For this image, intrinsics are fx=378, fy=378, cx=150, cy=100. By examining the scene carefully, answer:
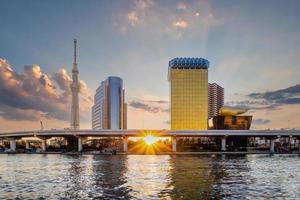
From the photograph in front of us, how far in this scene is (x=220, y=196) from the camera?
44.0 metres

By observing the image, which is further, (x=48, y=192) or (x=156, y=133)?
(x=156, y=133)

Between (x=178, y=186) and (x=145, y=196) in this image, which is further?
(x=178, y=186)

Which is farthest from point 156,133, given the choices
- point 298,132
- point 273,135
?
point 298,132

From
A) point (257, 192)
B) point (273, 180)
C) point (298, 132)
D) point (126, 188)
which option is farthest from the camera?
point (298, 132)

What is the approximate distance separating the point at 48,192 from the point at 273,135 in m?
158

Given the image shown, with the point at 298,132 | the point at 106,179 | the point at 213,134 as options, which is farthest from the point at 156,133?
the point at 106,179

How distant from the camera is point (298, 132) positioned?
612 ft

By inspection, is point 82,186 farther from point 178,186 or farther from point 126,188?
point 178,186

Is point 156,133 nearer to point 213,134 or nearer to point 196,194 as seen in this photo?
point 213,134

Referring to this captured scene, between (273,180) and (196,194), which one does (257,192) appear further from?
(273,180)

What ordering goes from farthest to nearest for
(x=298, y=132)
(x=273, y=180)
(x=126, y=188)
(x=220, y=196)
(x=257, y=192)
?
(x=298, y=132) < (x=273, y=180) < (x=126, y=188) < (x=257, y=192) < (x=220, y=196)

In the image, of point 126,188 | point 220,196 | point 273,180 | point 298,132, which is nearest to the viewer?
point 220,196

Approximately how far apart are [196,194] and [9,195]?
22579 millimetres

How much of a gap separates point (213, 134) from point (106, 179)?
5170 inches
